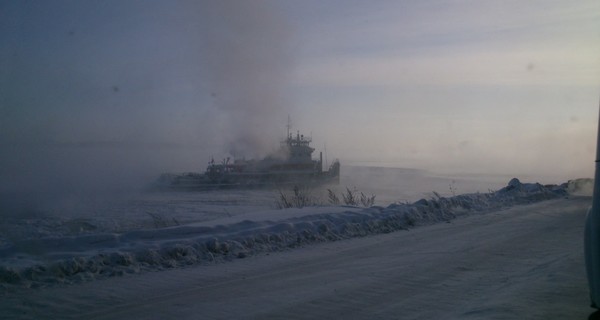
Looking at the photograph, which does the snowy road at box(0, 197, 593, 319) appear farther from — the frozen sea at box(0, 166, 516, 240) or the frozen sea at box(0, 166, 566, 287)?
the frozen sea at box(0, 166, 516, 240)

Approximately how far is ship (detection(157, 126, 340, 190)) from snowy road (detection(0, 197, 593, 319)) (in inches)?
1766

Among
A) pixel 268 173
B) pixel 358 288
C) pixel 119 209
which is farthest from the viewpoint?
pixel 268 173

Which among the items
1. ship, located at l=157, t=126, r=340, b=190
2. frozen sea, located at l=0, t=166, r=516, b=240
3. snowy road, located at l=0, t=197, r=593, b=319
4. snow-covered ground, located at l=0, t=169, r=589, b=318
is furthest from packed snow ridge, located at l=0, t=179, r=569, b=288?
ship, located at l=157, t=126, r=340, b=190

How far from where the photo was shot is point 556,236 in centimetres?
1288

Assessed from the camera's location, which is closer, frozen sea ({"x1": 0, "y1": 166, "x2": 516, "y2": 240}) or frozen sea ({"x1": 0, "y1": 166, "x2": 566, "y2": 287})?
frozen sea ({"x1": 0, "y1": 166, "x2": 566, "y2": 287})

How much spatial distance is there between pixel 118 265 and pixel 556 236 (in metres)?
9.71

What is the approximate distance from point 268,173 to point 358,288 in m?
53.8

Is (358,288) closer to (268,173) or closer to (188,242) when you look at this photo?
(188,242)

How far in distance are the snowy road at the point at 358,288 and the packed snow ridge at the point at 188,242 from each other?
2.11 ft

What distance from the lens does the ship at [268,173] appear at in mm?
59125

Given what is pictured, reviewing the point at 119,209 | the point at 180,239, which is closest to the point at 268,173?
the point at 119,209

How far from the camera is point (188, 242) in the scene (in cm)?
1166

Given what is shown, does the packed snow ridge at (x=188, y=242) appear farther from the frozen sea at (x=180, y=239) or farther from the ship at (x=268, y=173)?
the ship at (x=268, y=173)

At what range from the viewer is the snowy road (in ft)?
22.8
